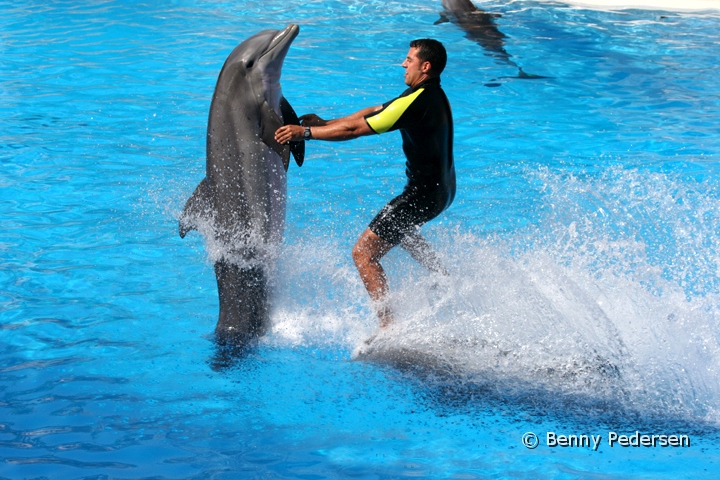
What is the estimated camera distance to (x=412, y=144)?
4.62m

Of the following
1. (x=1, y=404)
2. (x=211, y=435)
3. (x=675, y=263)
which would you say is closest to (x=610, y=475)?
(x=211, y=435)

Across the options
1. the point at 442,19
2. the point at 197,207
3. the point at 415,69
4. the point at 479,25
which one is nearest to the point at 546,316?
the point at 415,69

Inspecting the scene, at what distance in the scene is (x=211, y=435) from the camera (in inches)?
153

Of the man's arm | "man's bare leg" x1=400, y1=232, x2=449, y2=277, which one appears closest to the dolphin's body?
the man's arm

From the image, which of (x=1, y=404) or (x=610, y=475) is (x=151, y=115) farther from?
(x=610, y=475)

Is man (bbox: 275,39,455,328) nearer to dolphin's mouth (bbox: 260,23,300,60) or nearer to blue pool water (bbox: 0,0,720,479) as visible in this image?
blue pool water (bbox: 0,0,720,479)

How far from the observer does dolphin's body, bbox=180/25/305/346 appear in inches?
171

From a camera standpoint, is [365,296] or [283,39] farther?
[365,296]

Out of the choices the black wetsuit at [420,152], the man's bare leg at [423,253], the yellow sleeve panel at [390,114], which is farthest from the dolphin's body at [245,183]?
the man's bare leg at [423,253]

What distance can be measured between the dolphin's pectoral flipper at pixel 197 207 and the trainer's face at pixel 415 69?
4.80 feet

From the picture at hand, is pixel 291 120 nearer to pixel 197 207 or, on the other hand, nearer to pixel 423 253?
pixel 197 207

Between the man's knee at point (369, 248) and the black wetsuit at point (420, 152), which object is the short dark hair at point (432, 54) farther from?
the man's knee at point (369, 248)

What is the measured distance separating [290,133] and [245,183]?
0.51m

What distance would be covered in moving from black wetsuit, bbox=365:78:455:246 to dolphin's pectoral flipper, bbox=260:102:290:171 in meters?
0.55
